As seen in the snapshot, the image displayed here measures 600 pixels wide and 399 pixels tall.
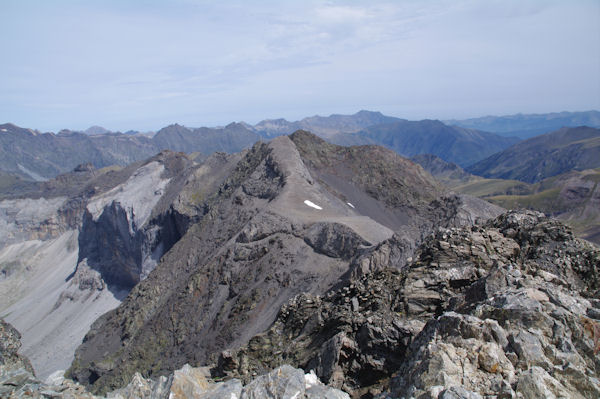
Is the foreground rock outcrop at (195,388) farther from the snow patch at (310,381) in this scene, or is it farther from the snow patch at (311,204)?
the snow patch at (311,204)

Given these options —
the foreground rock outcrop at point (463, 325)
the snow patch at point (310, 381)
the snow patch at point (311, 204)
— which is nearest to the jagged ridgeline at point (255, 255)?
the snow patch at point (311, 204)

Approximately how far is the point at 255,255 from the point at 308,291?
9.01 m

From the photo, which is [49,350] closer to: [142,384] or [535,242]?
[142,384]

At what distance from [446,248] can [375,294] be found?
3750mm

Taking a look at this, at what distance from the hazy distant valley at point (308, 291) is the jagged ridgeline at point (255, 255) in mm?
198

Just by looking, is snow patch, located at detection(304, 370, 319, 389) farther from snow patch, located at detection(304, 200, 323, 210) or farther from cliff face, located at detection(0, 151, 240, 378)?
cliff face, located at detection(0, 151, 240, 378)

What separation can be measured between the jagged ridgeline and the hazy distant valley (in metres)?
0.20

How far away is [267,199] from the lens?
46.8 m

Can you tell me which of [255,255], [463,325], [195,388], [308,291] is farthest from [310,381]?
[255,255]

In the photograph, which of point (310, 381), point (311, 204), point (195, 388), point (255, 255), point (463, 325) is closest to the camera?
point (463, 325)

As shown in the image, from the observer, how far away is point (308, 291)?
28.2 metres

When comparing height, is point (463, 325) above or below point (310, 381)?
above

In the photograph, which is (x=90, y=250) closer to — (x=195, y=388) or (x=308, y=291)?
(x=308, y=291)

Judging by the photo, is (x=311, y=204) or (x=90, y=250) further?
(x=90, y=250)
